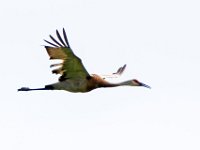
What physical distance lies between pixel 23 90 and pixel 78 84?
3423 millimetres

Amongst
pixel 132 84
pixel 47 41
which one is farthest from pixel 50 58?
pixel 132 84

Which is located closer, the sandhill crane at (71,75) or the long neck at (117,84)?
the sandhill crane at (71,75)

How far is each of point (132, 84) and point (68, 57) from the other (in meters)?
3.73

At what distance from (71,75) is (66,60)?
135 cm

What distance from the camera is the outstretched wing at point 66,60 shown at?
4909 cm

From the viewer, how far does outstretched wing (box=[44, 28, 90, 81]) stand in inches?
1933

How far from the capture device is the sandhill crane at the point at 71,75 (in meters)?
49.2

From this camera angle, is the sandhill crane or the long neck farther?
the long neck

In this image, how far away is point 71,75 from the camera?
5097 cm

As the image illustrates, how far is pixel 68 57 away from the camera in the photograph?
163ft

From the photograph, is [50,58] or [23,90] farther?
[23,90]

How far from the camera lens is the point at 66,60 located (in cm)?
4978

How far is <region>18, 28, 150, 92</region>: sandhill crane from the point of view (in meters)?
49.2

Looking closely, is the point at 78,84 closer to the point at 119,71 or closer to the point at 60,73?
the point at 60,73
